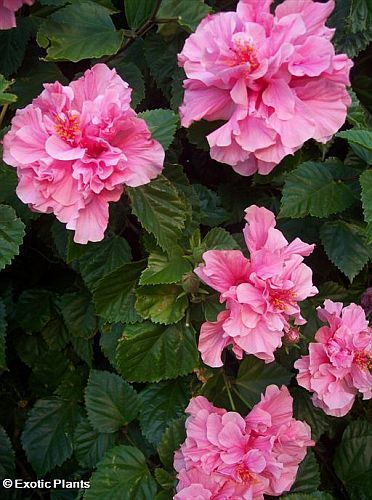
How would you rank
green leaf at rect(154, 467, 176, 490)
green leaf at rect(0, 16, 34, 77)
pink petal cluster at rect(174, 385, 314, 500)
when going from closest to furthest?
pink petal cluster at rect(174, 385, 314, 500)
green leaf at rect(154, 467, 176, 490)
green leaf at rect(0, 16, 34, 77)

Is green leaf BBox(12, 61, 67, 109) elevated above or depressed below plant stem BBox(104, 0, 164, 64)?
below

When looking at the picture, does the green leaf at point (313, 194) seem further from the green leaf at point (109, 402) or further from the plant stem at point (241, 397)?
the green leaf at point (109, 402)

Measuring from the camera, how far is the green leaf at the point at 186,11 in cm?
102

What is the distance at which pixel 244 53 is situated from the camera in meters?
0.78

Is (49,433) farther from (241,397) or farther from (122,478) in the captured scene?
(241,397)

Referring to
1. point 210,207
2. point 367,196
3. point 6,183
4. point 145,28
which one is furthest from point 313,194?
point 6,183

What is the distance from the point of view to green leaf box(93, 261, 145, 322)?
104cm

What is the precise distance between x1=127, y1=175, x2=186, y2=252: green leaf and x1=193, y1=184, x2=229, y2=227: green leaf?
19cm

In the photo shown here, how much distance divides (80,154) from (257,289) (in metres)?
0.31

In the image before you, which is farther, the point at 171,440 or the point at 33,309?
the point at 33,309

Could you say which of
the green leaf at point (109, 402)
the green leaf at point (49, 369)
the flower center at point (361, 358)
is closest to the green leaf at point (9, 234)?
the green leaf at point (109, 402)

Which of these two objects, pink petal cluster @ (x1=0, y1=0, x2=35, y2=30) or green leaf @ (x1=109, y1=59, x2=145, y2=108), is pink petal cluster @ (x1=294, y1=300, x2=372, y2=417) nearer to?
green leaf @ (x1=109, y1=59, x2=145, y2=108)

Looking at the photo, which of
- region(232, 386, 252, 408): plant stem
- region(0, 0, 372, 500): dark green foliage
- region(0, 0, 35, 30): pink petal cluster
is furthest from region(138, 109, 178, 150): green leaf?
region(232, 386, 252, 408): plant stem

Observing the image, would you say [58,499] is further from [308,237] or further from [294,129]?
[294,129]
